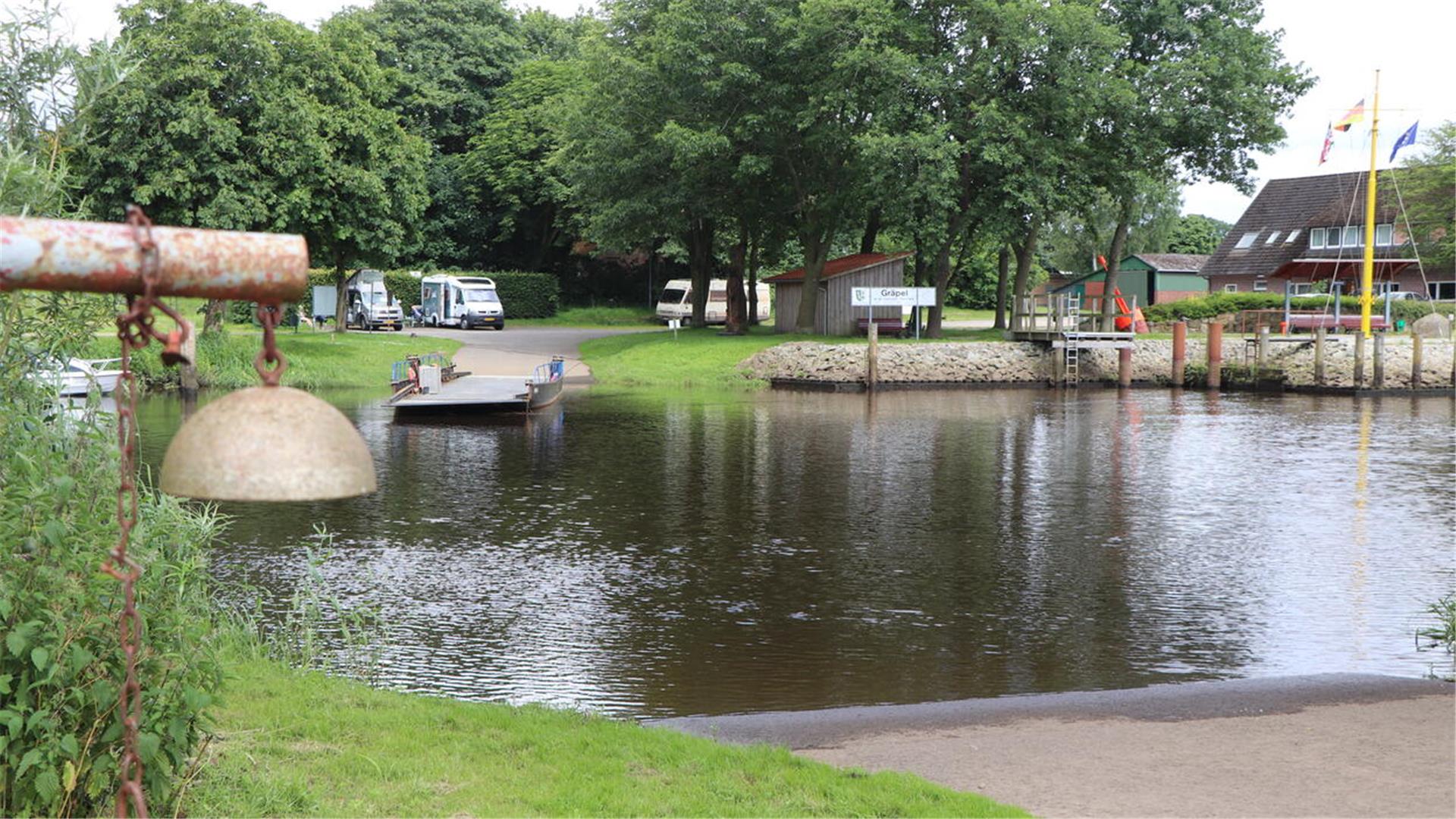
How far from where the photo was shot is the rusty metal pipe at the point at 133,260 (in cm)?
315

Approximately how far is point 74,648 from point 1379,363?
48.7m

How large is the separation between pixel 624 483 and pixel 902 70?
26890 mm

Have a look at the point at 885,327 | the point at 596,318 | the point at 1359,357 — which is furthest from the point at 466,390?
the point at 596,318

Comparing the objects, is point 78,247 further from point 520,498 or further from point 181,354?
point 520,498

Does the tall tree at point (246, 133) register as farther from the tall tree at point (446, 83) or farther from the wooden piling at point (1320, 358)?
the wooden piling at point (1320, 358)

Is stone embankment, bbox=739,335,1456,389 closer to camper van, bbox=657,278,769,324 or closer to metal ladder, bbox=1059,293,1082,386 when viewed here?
metal ladder, bbox=1059,293,1082,386

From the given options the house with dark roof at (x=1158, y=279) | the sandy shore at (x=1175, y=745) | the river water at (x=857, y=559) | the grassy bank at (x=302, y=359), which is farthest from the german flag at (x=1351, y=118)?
the sandy shore at (x=1175, y=745)

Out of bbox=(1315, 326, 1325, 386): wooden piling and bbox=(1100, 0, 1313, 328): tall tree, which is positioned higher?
bbox=(1100, 0, 1313, 328): tall tree

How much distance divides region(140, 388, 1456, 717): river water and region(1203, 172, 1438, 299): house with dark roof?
121 feet

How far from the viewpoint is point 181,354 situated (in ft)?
11.0

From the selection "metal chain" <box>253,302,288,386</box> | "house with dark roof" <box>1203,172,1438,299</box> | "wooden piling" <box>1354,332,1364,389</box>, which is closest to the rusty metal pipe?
"metal chain" <box>253,302,288,386</box>

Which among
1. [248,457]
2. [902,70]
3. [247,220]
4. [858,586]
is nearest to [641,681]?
[858,586]

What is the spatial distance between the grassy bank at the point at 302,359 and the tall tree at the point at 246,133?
1.88 meters

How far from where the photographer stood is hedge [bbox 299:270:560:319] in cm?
6662
